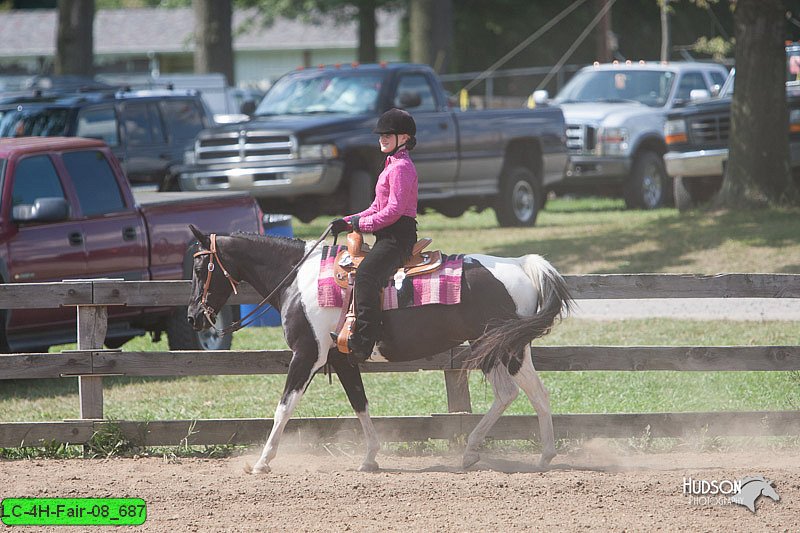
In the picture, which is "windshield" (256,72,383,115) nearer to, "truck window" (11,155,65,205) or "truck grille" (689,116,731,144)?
"truck grille" (689,116,731,144)

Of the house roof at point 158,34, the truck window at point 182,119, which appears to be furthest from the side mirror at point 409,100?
the house roof at point 158,34

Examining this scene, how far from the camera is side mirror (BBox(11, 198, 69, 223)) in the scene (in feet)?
33.3

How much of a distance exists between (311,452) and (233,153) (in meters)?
9.84

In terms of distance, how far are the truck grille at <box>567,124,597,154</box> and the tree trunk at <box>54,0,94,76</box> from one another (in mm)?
13914

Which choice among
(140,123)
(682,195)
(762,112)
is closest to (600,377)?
(762,112)

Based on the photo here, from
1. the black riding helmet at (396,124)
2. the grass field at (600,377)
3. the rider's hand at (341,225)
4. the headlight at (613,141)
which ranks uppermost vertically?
the black riding helmet at (396,124)

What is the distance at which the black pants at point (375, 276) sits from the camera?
7488mm

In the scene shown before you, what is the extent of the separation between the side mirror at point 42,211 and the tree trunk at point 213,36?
19602mm

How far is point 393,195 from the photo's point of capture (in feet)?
24.5

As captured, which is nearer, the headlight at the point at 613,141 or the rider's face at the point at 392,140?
the rider's face at the point at 392,140

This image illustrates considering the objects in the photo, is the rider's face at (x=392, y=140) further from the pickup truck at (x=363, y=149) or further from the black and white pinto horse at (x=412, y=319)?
the pickup truck at (x=363, y=149)

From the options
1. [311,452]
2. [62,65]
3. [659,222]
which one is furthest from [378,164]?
[62,65]

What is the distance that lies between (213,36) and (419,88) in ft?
41.5

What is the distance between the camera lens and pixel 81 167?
1123 cm
